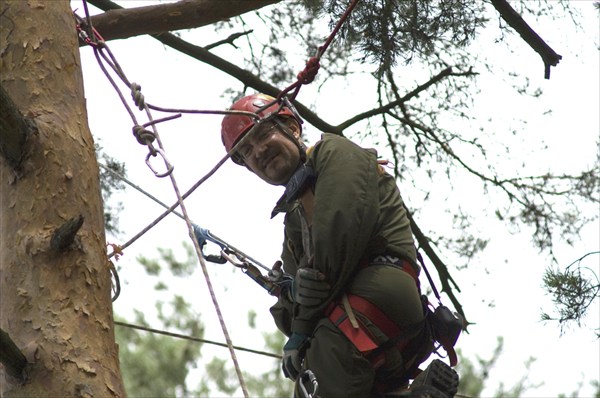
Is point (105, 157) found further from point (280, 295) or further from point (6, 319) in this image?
point (6, 319)

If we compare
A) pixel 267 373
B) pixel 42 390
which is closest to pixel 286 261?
pixel 42 390

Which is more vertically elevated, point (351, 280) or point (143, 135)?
point (143, 135)

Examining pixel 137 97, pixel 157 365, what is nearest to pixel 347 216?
pixel 137 97

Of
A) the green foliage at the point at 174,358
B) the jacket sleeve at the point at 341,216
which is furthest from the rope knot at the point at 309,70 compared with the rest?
the green foliage at the point at 174,358

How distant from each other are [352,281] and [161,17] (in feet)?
4.78

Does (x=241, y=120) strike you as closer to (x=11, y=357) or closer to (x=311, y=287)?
(x=311, y=287)

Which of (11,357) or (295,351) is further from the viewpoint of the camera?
(295,351)

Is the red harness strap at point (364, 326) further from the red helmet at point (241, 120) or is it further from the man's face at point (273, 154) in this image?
the red helmet at point (241, 120)

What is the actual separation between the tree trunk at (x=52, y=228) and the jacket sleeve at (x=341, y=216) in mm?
596

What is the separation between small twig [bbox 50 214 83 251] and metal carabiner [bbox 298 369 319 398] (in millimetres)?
739

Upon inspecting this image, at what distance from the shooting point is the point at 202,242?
11.0 feet

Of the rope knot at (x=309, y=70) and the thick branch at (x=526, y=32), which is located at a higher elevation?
the thick branch at (x=526, y=32)

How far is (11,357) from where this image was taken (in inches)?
81.1

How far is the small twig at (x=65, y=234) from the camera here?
2.16 meters
